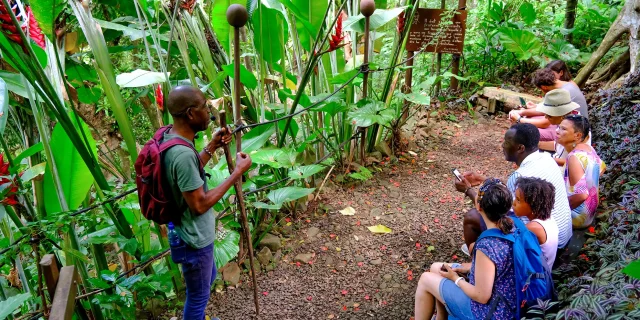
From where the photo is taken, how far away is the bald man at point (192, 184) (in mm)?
1313

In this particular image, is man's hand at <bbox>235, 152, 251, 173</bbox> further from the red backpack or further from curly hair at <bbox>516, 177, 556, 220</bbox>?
curly hair at <bbox>516, 177, 556, 220</bbox>

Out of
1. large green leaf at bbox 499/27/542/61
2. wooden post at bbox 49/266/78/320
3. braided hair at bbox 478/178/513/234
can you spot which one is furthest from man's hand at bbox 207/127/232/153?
large green leaf at bbox 499/27/542/61

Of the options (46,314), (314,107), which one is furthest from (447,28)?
(46,314)

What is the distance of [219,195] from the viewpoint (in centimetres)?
140

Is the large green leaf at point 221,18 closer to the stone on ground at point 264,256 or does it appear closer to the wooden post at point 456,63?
the stone on ground at point 264,256

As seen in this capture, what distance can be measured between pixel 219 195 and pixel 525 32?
4.56 m

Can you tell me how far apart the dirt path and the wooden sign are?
1.09 meters

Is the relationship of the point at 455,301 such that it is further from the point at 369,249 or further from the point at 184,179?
the point at 184,179

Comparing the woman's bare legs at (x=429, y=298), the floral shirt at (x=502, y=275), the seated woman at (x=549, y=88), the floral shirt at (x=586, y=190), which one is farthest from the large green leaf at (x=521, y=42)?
the floral shirt at (x=502, y=275)

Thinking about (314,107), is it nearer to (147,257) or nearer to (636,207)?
(147,257)

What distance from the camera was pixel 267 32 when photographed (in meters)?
2.37

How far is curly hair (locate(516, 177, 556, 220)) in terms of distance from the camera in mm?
1642

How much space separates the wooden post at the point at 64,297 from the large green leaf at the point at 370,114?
70.2 inches

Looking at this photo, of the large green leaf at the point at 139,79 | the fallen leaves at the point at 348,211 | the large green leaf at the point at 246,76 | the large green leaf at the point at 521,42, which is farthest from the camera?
the large green leaf at the point at 521,42
